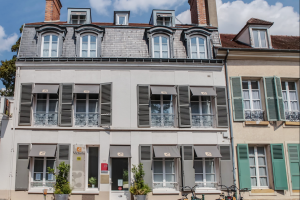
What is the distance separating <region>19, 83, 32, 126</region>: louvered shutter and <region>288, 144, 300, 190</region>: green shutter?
38.3ft

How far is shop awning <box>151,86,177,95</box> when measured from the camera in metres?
12.2

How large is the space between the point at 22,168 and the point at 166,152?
602 cm

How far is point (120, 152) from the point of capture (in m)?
11.5

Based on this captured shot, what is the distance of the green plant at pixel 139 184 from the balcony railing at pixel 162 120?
1.99 metres

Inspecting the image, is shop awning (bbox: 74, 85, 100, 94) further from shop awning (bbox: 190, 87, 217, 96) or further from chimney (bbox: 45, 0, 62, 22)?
chimney (bbox: 45, 0, 62, 22)

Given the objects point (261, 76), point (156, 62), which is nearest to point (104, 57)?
point (156, 62)

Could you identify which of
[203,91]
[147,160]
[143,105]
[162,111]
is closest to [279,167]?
[203,91]

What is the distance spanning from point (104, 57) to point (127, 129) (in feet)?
11.4

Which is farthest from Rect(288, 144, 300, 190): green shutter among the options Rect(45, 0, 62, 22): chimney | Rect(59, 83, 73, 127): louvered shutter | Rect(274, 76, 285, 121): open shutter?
Rect(45, 0, 62, 22): chimney

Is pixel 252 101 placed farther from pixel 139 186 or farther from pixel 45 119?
pixel 45 119

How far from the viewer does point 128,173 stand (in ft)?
38.7

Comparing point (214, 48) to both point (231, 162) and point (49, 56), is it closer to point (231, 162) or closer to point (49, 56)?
point (231, 162)

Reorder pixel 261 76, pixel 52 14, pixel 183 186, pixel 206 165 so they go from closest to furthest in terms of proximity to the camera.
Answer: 1. pixel 183 186
2. pixel 206 165
3. pixel 261 76
4. pixel 52 14

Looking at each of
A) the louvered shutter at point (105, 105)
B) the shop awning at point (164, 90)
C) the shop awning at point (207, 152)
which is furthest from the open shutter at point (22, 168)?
the shop awning at point (207, 152)
